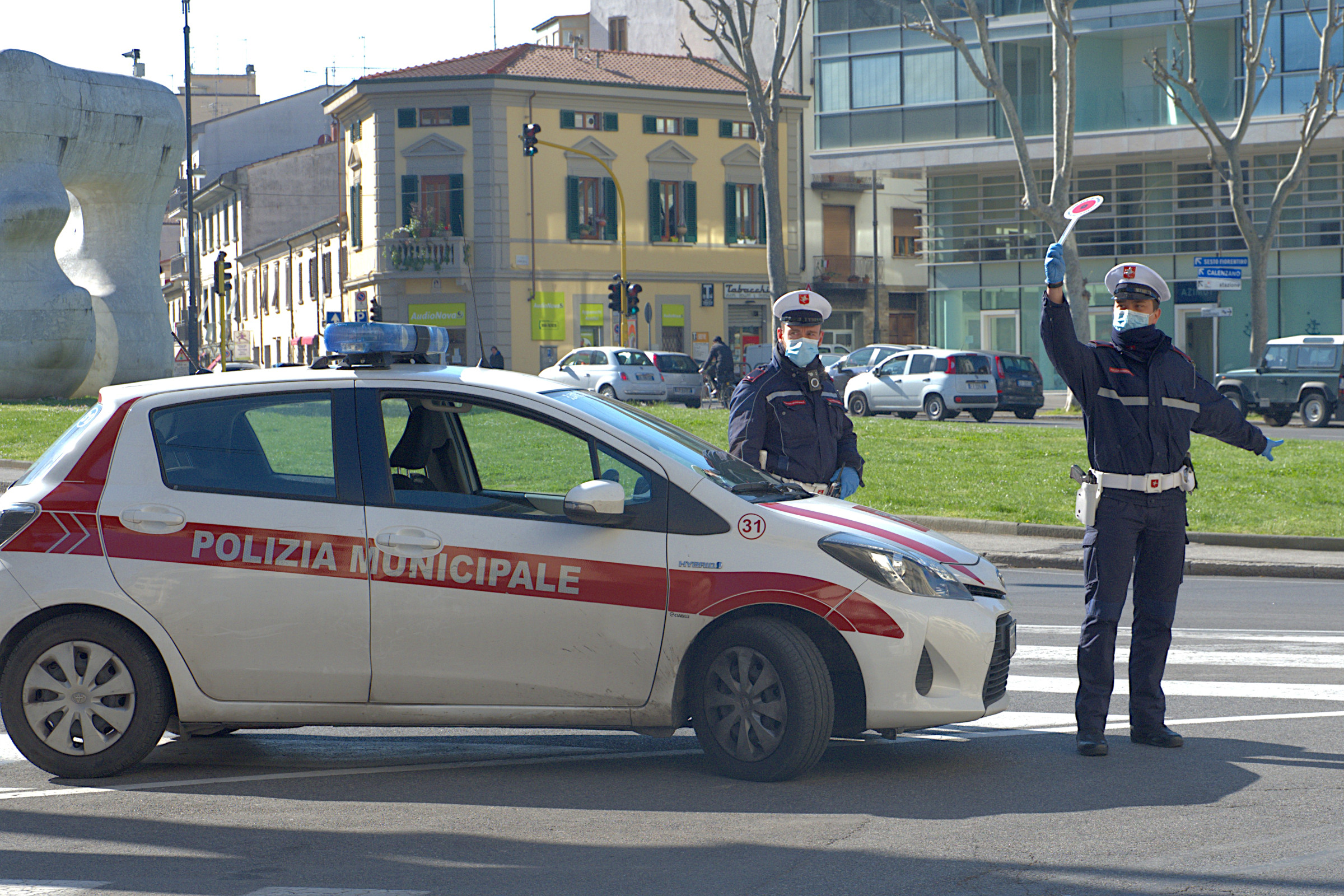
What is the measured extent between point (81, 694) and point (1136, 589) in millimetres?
4108

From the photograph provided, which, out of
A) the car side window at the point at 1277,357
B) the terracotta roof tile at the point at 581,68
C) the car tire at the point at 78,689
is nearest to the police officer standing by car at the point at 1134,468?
the car tire at the point at 78,689

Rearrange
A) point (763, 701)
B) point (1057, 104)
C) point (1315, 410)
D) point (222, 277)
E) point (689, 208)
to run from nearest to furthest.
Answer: point (763, 701) < point (1315, 410) < point (1057, 104) < point (222, 277) < point (689, 208)

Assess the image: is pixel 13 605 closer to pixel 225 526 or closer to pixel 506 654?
pixel 225 526

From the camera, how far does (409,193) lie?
168 feet

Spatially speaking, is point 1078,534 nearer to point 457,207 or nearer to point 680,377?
point 680,377

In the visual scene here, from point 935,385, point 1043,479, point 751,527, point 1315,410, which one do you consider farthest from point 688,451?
point 935,385

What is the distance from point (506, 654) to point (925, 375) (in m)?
27.7

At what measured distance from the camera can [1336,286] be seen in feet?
132

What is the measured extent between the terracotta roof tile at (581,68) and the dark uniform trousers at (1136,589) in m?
45.9

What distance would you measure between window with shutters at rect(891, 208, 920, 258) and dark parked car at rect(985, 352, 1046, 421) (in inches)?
1316

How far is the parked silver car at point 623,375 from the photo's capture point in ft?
123

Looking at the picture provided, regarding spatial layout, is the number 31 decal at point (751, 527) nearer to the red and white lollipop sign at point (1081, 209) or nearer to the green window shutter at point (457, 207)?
the red and white lollipop sign at point (1081, 209)

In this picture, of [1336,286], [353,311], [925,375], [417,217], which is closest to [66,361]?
[925,375]

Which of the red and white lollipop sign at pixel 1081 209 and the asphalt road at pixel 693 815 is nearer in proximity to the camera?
the asphalt road at pixel 693 815
